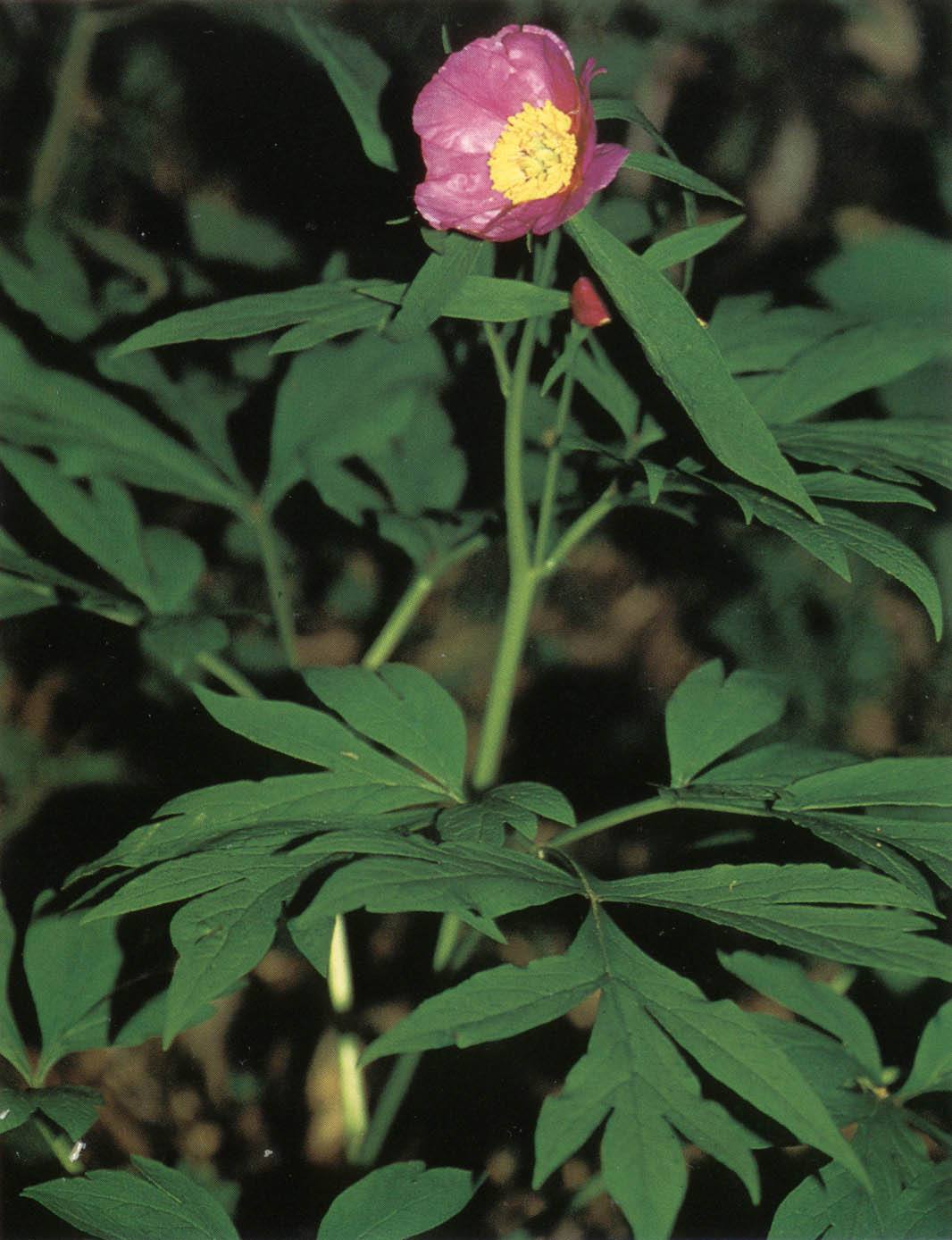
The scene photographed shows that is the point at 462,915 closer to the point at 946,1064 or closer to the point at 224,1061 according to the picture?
the point at 946,1064

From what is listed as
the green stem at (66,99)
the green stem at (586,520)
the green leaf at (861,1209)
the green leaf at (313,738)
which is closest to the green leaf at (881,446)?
the green stem at (586,520)

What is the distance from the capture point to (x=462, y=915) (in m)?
0.59

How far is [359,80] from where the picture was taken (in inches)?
31.5

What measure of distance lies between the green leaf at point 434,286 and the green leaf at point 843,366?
10.8 inches

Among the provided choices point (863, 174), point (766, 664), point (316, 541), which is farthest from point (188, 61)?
point (766, 664)

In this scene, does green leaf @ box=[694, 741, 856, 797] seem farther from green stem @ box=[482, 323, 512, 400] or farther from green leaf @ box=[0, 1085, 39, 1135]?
green leaf @ box=[0, 1085, 39, 1135]

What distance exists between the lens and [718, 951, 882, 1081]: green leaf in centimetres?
85

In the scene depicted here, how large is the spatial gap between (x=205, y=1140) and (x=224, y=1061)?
0.27ft

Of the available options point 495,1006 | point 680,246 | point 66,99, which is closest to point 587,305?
point 680,246

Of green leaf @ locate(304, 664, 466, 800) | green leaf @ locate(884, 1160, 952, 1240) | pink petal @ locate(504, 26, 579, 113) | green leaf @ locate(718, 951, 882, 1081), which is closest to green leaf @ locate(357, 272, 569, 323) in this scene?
pink petal @ locate(504, 26, 579, 113)

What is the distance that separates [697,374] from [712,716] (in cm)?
27

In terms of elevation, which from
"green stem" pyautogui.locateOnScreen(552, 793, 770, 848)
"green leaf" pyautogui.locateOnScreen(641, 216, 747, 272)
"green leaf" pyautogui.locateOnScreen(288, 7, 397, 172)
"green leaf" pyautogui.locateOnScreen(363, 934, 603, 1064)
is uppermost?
"green leaf" pyautogui.locateOnScreen(288, 7, 397, 172)

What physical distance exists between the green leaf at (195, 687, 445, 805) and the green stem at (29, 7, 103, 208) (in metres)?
0.96

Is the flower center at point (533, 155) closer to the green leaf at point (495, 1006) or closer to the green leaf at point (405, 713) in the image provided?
the green leaf at point (405, 713)
